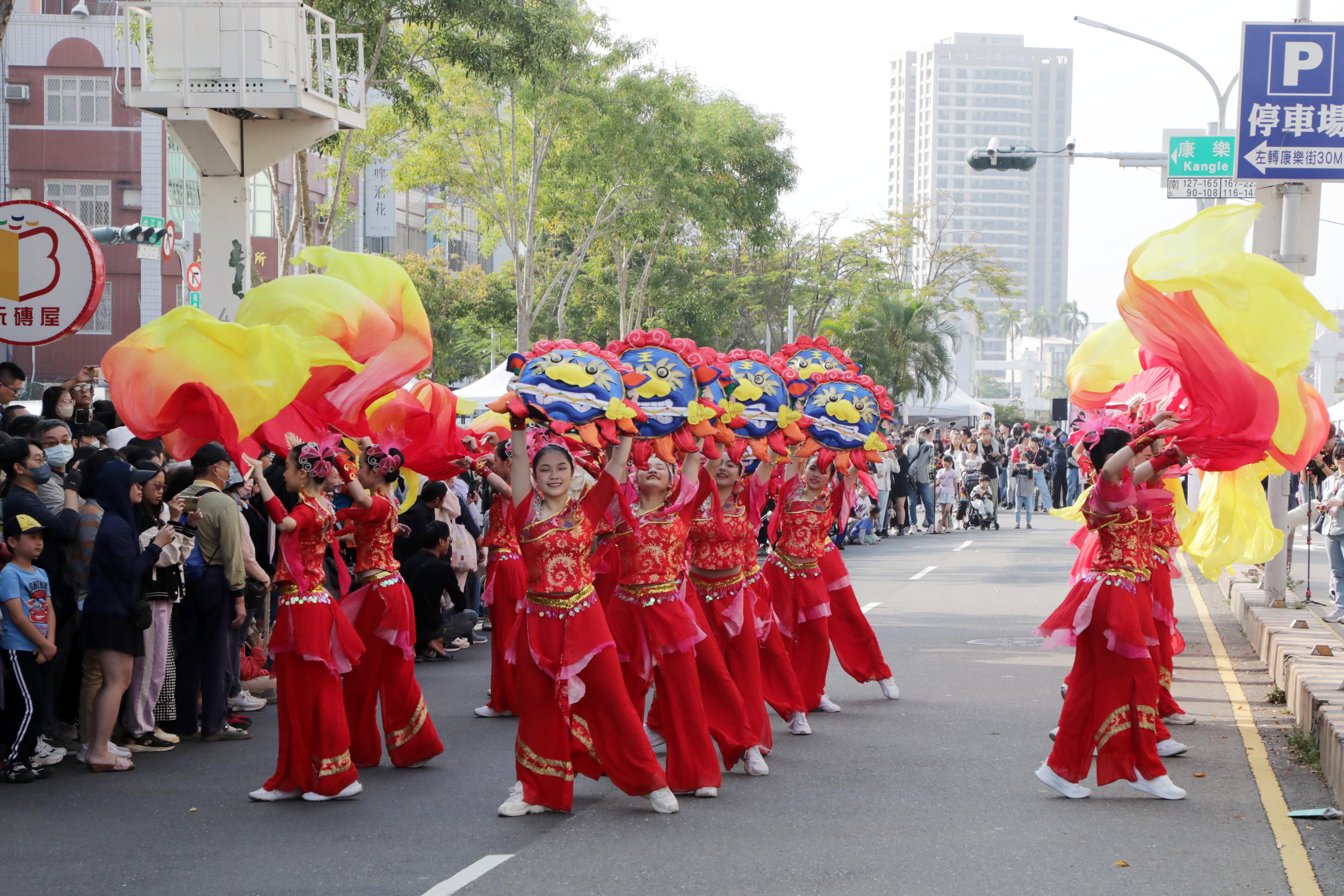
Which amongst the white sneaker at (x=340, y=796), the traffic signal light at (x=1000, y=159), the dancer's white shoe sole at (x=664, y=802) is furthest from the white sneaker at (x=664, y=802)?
the traffic signal light at (x=1000, y=159)

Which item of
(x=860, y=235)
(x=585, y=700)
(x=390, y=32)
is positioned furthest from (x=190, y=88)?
(x=860, y=235)

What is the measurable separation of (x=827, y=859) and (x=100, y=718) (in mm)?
4109

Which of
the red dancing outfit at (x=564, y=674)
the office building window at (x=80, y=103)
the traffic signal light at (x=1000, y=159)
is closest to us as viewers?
the red dancing outfit at (x=564, y=674)

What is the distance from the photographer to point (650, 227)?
1128 inches

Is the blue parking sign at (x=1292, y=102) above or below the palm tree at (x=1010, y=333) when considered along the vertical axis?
below

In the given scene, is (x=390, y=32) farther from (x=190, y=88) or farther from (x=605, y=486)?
(x=605, y=486)

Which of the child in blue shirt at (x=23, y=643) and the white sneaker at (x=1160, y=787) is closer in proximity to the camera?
the white sneaker at (x=1160, y=787)

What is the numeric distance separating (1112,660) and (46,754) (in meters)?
5.61

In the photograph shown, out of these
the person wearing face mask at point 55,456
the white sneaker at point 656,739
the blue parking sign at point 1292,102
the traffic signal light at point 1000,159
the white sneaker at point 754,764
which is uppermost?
the traffic signal light at point 1000,159

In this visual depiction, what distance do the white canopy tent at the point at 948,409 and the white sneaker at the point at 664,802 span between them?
120 feet

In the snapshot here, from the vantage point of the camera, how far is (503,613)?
28.0 feet

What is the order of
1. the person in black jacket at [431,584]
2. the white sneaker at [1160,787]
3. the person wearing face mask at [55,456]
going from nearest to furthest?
the white sneaker at [1160,787], the person wearing face mask at [55,456], the person in black jacket at [431,584]

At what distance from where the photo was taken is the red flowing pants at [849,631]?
8.80 m

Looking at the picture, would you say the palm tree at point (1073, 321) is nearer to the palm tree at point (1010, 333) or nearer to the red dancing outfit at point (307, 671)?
the palm tree at point (1010, 333)
